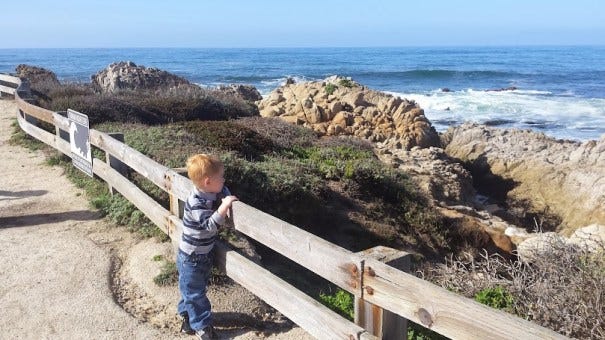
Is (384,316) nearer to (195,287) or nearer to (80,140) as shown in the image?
(195,287)

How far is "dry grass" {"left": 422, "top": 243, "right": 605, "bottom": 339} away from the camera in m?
4.52

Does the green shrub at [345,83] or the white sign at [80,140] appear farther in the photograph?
the green shrub at [345,83]

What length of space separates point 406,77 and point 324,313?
5318cm

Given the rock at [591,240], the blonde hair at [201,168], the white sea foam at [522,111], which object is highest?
the blonde hair at [201,168]

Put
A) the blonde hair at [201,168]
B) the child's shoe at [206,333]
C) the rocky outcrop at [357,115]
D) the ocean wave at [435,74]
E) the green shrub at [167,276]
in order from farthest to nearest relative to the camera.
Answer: the ocean wave at [435,74] → the rocky outcrop at [357,115] → the green shrub at [167,276] → the child's shoe at [206,333] → the blonde hair at [201,168]

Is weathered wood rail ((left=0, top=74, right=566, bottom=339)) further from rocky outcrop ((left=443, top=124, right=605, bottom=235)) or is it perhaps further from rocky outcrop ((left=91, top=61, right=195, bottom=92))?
rocky outcrop ((left=91, top=61, right=195, bottom=92))

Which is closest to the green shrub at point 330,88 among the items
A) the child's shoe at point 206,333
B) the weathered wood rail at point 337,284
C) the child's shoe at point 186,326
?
the weathered wood rail at point 337,284

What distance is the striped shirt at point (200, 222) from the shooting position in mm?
4574

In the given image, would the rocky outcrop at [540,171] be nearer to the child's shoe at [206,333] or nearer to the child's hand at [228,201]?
the child's shoe at [206,333]

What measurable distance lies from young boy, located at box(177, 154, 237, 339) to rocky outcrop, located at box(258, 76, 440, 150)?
12.3 metres

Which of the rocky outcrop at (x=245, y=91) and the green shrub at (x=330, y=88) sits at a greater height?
the green shrub at (x=330, y=88)

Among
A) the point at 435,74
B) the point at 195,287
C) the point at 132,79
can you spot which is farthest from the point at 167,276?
the point at 435,74

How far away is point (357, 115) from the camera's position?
19578 millimetres

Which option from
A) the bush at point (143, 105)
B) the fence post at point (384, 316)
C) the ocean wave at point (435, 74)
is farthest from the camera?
the ocean wave at point (435, 74)
